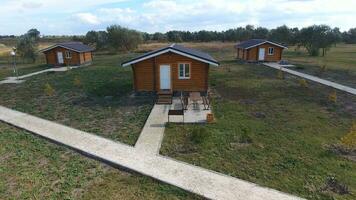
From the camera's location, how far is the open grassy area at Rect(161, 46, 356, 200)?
29.5ft

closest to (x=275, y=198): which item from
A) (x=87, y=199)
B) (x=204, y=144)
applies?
(x=204, y=144)

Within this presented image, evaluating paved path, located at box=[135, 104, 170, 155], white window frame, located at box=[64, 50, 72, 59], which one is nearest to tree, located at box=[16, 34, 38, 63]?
white window frame, located at box=[64, 50, 72, 59]

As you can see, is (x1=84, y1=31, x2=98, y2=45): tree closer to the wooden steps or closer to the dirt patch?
the dirt patch

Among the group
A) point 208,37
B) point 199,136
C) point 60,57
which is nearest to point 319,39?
point 60,57

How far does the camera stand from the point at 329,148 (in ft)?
36.4

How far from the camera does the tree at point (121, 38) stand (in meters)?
60.8

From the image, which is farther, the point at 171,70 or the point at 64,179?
the point at 171,70

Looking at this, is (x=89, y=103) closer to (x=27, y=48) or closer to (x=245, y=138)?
(x=245, y=138)

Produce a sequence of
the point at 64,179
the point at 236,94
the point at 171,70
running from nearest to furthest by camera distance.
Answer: the point at 64,179
the point at 171,70
the point at 236,94

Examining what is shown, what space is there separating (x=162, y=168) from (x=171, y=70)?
11.0 meters

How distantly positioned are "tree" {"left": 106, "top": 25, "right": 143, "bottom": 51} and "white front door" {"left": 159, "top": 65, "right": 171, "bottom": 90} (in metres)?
44.5

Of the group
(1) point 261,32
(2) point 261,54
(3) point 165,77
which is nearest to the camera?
(3) point 165,77

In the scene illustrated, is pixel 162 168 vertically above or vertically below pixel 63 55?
below

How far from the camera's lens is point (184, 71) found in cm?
1962
